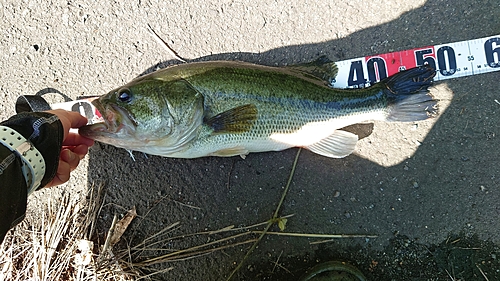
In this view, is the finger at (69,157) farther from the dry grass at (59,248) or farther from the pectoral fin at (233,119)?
the pectoral fin at (233,119)

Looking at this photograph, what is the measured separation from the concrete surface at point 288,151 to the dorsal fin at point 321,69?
20 centimetres

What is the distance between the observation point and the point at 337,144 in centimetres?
283

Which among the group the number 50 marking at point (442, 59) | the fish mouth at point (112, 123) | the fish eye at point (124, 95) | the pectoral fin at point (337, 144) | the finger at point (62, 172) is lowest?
the pectoral fin at point (337, 144)

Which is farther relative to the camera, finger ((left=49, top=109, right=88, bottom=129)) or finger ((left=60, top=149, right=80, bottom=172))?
finger ((left=60, top=149, right=80, bottom=172))

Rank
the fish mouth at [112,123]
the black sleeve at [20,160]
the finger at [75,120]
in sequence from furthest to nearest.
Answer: the finger at [75,120]
the fish mouth at [112,123]
the black sleeve at [20,160]

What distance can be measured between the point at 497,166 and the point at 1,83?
437cm

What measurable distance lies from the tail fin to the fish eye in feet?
6.13

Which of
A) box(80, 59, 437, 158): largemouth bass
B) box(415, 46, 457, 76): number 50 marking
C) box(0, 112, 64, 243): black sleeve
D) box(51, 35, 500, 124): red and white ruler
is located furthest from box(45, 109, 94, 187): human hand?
box(415, 46, 457, 76): number 50 marking

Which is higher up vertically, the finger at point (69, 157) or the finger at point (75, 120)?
the finger at point (75, 120)

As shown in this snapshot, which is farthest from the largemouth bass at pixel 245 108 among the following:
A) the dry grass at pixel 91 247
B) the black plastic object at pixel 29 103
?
the black plastic object at pixel 29 103

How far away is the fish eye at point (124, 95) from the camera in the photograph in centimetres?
241

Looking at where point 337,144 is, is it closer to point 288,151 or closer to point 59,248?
point 288,151

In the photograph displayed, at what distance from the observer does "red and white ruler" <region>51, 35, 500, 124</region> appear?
2914 mm

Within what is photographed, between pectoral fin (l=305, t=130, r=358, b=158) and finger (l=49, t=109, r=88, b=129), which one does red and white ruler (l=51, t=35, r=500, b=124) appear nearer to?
pectoral fin (l=305, t=130, r=358, b=158)
